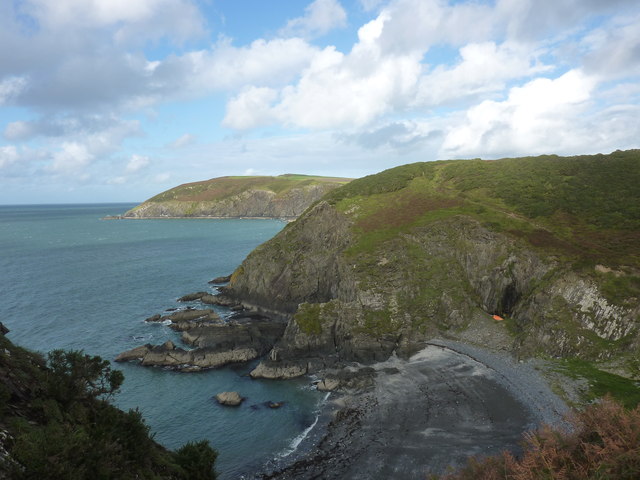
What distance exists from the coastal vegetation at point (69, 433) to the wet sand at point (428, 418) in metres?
11.5

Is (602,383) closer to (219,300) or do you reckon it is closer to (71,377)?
(71,377)

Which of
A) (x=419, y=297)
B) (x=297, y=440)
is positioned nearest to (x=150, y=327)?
(x=297, y=440)

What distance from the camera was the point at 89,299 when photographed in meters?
75.3

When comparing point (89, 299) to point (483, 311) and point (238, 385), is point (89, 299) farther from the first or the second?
point (483, 311)

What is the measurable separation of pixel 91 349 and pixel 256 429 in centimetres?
3126

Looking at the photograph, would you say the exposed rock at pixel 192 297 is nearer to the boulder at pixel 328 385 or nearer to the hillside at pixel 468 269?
the hillside at pixel 468 269

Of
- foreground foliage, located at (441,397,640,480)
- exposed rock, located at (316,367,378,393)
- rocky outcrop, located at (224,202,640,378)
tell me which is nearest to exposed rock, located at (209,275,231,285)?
rocky outcrop, located at (224,202,640,378)

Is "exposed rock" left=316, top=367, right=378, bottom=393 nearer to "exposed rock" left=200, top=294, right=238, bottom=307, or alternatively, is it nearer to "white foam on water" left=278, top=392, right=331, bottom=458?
"white foam on water" left=278, top=392, right=331, bottom=458

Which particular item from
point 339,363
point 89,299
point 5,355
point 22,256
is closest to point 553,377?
point 339,363

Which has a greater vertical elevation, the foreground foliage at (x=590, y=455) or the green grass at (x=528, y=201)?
the green grass at (x=528, y=201)

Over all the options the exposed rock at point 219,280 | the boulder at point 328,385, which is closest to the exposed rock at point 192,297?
the exposed rock at point 219,280

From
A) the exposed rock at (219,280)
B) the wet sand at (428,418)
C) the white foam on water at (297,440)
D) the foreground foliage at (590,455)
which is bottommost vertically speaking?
the white foam on water at (297,440)

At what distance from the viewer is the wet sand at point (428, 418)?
29594mm

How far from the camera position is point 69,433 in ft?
54.8
